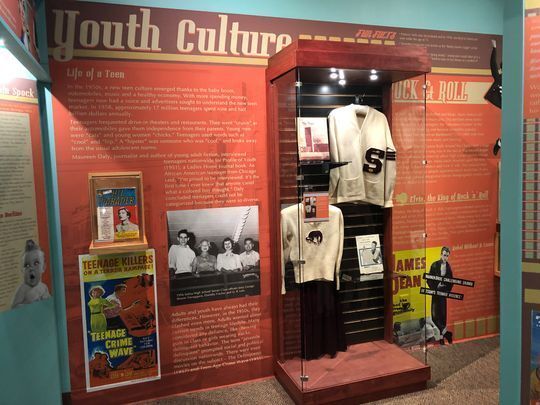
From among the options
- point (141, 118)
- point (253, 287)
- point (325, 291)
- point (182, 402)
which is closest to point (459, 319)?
point (325, 291)

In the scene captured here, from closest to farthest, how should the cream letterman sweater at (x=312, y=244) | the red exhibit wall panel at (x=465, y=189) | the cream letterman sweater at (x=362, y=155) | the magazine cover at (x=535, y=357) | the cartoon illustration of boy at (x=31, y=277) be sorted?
the magazine cover at (x=535, y=357) < the cartoon illustration of boy at (x=31, y=277) < the cream letterman sweater at (x=312, y=244) < the cream letterman sweater at (x=362, y=155) < the red exhibit wall panel at (x=465, y=189)

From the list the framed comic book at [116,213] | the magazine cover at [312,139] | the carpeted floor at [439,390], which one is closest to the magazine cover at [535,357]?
the carpeted floor at [439,390]

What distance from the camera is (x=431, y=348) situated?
3678 mm

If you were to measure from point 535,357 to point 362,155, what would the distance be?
1.59 meters

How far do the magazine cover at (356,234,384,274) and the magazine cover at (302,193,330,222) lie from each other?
0.47 metres

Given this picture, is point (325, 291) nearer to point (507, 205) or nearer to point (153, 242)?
point (153, 242)

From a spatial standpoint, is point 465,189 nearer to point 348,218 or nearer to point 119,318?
point 348,218

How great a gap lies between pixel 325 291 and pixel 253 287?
20.5 inches

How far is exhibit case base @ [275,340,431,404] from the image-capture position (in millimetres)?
2811

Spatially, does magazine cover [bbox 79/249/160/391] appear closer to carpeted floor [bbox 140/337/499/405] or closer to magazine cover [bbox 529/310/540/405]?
carpeted floor [bbox 140/337/499/405]

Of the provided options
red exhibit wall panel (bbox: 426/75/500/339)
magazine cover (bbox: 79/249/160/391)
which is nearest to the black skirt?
magazine cover (bbox: 79/249/160/391)

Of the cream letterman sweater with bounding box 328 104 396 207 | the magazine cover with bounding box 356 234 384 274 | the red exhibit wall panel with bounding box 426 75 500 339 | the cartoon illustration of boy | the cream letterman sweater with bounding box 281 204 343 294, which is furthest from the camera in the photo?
the red exhibit wall panel with bounding box 426 75 500 339

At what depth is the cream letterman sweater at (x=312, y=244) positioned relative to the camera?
285 cm

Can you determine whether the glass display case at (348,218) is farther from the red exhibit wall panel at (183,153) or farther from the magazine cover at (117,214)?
the magazine cover at (117,214)
